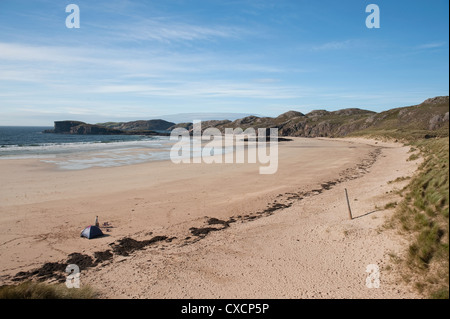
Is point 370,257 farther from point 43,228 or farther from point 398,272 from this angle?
point 43,228

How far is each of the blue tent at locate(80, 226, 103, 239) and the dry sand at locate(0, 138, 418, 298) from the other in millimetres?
304

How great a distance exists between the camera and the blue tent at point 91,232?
35.9 feet

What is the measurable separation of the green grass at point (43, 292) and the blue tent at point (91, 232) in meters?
3.97

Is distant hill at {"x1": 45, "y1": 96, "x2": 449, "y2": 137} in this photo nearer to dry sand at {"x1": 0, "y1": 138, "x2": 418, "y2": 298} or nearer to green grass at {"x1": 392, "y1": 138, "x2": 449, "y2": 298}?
dry sand at {"x1": 0, "y1": 138, "x2": 418, "y2": 298}

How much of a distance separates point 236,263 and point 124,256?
13.5ft

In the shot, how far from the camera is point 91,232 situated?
1096 cm

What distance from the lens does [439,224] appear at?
7.01m

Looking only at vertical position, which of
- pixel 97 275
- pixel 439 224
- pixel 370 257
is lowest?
pixel 97 275

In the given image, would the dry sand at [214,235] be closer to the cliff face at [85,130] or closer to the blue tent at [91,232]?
the blue tent at [91,232]

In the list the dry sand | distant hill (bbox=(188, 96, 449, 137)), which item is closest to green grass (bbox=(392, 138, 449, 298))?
the dry sand

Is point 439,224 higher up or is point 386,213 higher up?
point 439,224

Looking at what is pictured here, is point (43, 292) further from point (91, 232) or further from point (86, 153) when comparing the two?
point (86, 153)
